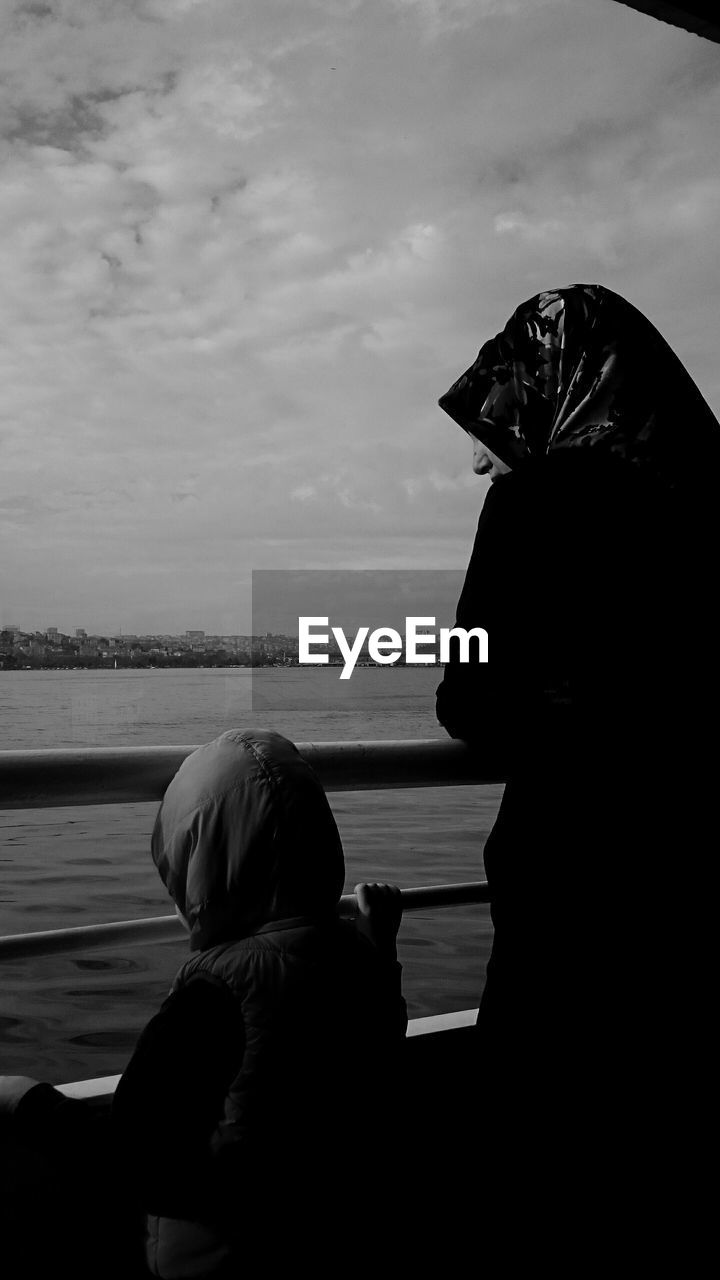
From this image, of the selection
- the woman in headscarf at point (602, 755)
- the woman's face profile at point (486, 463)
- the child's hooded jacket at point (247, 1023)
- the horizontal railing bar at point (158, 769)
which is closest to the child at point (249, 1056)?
the child's hooded jacket at point (247, 1023)

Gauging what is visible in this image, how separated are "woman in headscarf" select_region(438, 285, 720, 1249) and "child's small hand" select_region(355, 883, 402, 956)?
140 mm

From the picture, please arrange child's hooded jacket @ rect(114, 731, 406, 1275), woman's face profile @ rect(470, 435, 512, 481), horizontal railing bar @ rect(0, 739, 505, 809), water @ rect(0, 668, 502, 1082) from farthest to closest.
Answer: water @ rect(0, 668, 502, 1082) < woman's face profile @ rect(470, 435, 512, 481) < horizontal railing bar @ rect(0, 739, 505, 809) < child's hooded jacket @ rect(114, 731, 406, 1275)

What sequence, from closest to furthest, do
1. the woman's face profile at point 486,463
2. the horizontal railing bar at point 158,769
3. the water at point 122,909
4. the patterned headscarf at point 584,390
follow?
the horizontal railing bar at point 158,769 → the patterned headscarf at point 584,390 → the woman's face profile at point 486,463 → the water at point 122,909

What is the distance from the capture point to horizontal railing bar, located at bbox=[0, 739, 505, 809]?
119 centimetres

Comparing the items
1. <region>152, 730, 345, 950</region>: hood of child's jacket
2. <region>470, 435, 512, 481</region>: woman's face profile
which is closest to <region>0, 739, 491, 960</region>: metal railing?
<region>152, 730, 345, 950</region>: hood of child's jacket

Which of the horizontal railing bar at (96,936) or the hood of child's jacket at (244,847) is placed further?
the horizontal railing bar at (96,936)

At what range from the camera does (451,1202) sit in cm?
151

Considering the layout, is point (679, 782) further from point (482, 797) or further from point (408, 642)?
point (482, 797)

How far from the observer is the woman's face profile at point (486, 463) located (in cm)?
144

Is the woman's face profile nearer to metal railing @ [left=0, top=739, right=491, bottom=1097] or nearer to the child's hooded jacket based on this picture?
metal railing @ [left=0, top=739, right=491, bottom=1097]

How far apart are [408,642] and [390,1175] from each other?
85 centimetres

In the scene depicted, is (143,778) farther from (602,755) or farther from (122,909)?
(122,909)

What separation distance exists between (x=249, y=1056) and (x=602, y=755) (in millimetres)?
524

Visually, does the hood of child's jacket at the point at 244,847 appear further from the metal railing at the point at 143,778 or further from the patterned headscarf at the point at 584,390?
the patterned headscarf at the point at 584,390
